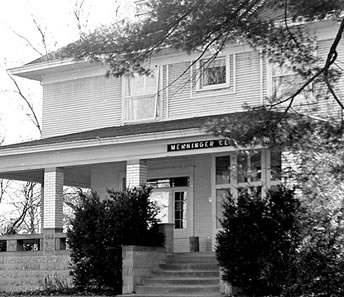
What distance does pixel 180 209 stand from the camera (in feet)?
82.6

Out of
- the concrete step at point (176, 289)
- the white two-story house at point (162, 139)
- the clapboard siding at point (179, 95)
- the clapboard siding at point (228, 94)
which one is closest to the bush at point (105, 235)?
the concrete step at point (176, 289)

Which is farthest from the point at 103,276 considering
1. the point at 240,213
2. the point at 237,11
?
the point at 237,11

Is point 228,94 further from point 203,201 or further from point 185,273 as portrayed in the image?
point 185,273

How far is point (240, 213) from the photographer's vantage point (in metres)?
18.4

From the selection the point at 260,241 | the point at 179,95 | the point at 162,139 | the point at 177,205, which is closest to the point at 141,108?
the point at 179,95

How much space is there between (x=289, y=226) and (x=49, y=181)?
9051mm

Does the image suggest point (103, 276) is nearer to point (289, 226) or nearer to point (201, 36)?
point (289, 226)

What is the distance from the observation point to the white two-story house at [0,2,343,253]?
22.6 meters

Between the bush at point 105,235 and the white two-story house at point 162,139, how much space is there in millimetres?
1673

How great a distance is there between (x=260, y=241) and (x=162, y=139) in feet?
16.6

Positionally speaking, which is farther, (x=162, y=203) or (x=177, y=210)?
(x=162, y=203)

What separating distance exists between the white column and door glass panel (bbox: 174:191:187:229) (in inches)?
134

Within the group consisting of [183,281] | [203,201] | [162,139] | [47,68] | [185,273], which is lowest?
[183,281]

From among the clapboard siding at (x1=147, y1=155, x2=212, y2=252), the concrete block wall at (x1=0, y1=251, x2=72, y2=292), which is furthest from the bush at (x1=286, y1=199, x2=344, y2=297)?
the concrete block wall at (x1=0, y1=251, x2=72, y2=292)
